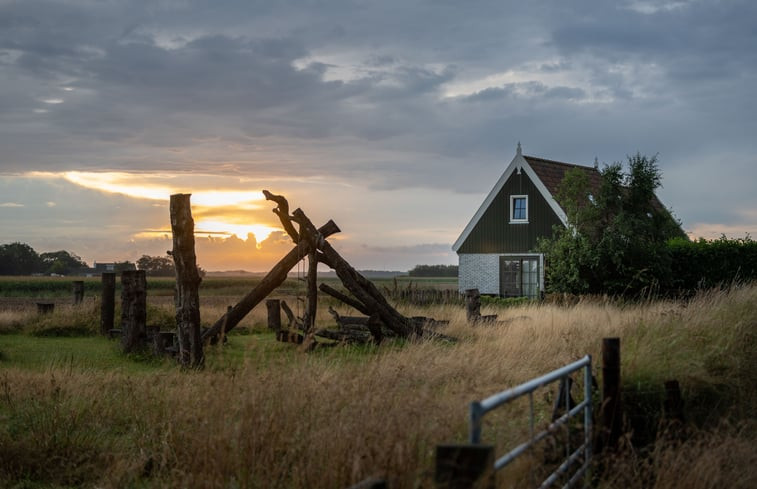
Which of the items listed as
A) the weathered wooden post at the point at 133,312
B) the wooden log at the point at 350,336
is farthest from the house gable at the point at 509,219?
the weathered wooden post at the point at 133,312

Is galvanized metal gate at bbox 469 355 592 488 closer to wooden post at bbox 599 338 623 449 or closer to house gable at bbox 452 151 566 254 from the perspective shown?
wooden post at bbox 599 338 623 449

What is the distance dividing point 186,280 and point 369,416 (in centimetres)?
907

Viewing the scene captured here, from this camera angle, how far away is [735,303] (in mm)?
14000

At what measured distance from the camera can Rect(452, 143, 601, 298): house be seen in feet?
110

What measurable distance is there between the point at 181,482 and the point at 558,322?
36.8ft

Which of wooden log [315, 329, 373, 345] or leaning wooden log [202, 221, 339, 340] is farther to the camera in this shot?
wooden log [315, 329, 373, 345]

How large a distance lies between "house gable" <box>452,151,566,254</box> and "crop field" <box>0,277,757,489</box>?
1899cm

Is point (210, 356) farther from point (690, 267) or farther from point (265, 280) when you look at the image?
point (690, 267)

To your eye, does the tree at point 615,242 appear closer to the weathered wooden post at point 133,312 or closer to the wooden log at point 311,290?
the wooden log at point 311,290

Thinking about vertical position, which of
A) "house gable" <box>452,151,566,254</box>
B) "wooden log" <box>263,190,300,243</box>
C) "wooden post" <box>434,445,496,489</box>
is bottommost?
"wooden post" <box>434,445,496,489</box>

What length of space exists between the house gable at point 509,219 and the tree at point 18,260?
71.4 m

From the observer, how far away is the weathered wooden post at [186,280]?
14.5m

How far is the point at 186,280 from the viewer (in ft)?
47.9

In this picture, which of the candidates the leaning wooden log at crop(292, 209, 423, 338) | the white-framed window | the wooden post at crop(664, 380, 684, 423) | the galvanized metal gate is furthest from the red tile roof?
the galvanized metal gate
